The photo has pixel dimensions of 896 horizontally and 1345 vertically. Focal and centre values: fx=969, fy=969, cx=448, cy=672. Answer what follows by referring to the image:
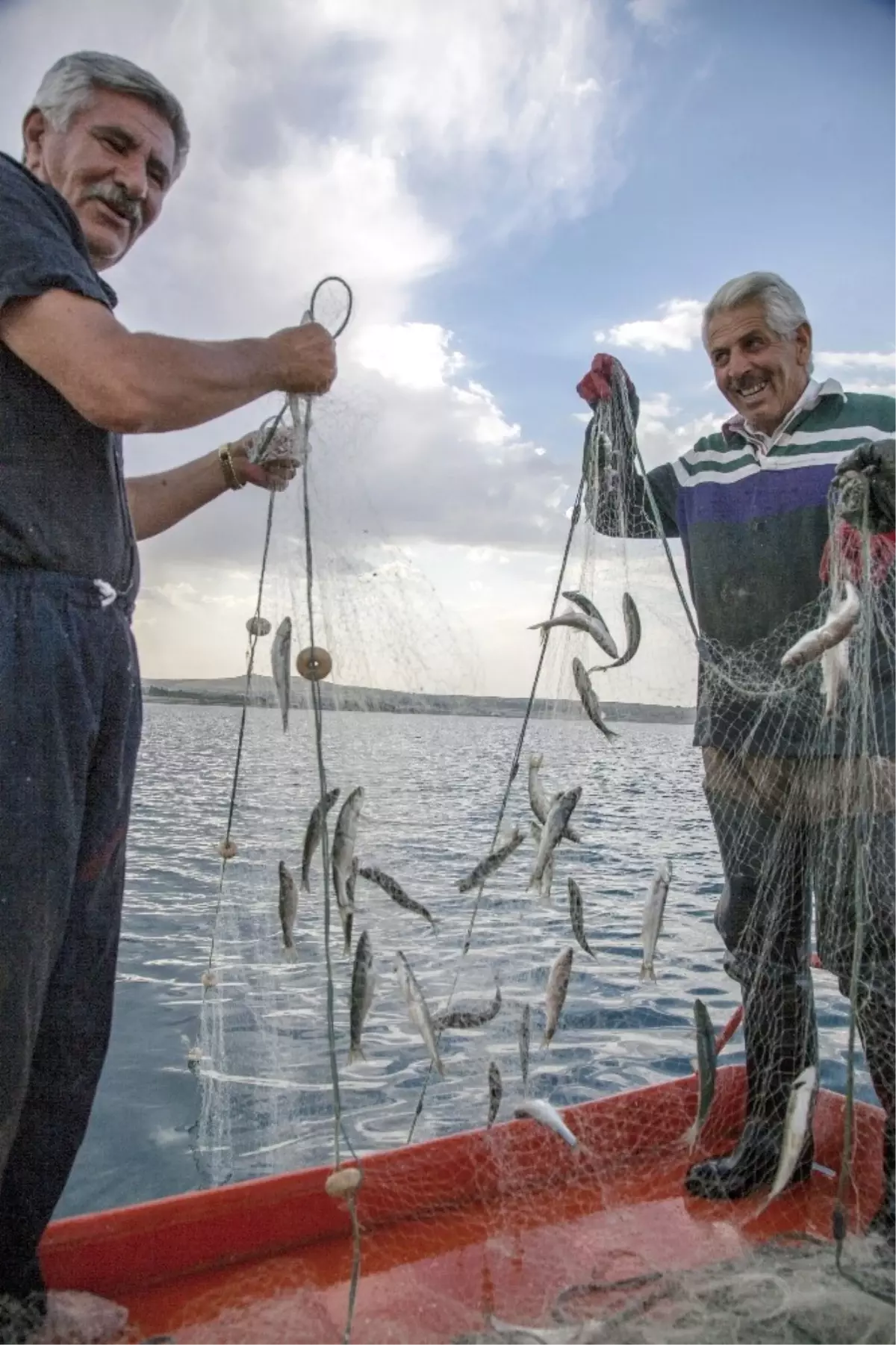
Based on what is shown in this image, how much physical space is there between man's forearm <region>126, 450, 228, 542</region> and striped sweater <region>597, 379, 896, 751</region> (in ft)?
6.10

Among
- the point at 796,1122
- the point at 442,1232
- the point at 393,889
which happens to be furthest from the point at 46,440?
the point at 796,1122

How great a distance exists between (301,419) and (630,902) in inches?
374

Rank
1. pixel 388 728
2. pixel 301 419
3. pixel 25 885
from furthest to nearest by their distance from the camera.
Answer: pixel 388 728 < pixel 301 419 < pixel 25 885

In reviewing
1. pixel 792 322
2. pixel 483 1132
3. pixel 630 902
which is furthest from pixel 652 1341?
pixel 630 902

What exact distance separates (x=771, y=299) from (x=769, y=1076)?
9.51ft

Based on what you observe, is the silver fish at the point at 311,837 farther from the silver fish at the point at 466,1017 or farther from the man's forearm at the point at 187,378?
the man's forearm at the point at 187,378

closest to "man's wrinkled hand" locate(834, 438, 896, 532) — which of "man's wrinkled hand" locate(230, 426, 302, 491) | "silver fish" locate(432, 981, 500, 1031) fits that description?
"man's wrinkled hand" locate(230, 426, 302, 491)

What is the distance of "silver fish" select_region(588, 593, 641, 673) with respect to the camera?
4062 millimetres

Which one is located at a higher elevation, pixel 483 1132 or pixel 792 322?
pixel 792 322

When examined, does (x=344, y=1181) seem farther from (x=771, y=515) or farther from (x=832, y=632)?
(x=771, y=515)

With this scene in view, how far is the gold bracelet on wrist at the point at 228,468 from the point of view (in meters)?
3.38

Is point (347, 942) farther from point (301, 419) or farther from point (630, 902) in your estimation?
point (630, 902)

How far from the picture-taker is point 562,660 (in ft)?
13.8

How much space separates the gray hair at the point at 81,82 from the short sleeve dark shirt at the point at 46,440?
1.03 ft
